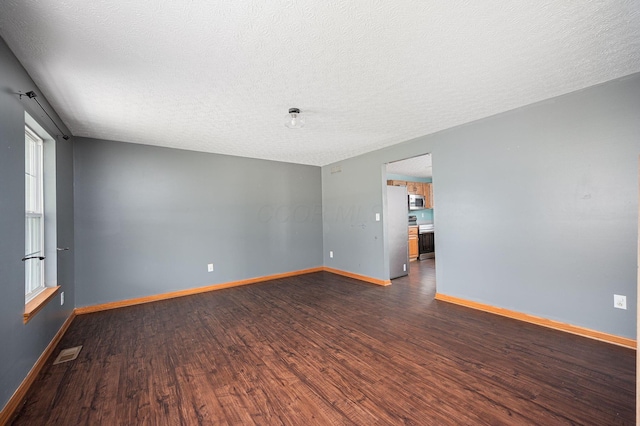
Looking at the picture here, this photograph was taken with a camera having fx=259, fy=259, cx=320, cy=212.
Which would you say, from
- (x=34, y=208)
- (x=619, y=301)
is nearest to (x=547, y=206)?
(x=619, y=301)

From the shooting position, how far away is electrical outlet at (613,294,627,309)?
2.33 meters

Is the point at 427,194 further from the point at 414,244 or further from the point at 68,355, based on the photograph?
the point at 68,355

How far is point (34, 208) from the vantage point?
2588mm

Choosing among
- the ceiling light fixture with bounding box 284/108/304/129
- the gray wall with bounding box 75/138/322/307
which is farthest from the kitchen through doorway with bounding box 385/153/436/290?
the ceiling light fixture with bounding box 284/108/304/129

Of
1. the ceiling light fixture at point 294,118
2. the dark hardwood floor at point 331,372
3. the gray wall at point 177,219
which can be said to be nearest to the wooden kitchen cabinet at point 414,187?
the gray wall at point 177,219

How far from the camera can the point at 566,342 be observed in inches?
95.9

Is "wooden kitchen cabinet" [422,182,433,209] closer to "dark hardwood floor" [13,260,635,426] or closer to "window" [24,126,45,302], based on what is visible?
"dark hardwood floor" [13,260,635,426]

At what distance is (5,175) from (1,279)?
67 centimetres

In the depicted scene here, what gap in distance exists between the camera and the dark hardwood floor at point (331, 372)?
1637mm

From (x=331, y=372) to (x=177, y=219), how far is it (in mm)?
3505

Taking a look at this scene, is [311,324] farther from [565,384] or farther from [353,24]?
[353,24]

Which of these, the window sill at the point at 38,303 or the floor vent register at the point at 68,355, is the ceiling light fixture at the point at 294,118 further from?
the floor vent register at the point at 68,355

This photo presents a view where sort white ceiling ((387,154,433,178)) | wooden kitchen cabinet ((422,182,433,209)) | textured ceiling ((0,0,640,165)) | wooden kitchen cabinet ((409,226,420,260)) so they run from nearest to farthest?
textured ceiling ((0,0,640,165))
white ceiling ((387,154,433,178))
wooden kitchen cabinet ((409,226,420,260))
wooden kitchen cabinet ((422,182,433,209))

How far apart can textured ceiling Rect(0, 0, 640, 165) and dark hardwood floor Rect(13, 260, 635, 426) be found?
2419 millimetres
